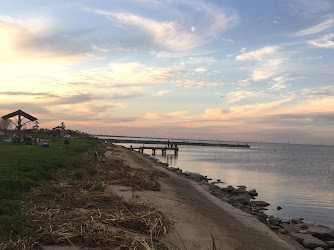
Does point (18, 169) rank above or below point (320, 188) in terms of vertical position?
above

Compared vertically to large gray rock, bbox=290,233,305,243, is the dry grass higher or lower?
higher

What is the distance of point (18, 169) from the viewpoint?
48.8 ft

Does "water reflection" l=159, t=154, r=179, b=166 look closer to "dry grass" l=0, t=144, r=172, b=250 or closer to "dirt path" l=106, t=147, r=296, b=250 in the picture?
"dirt path" l=106, t=147, r=296, b=250

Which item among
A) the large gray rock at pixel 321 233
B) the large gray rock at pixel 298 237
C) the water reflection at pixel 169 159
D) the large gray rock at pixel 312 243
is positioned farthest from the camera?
the water reflection at pixel 169 159

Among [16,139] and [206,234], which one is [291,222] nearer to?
[206,234]

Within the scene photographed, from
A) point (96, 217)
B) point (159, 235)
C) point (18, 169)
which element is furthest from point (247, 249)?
point (18, 169)

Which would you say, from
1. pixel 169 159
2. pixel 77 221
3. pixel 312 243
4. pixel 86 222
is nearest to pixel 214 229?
pixel 312 243

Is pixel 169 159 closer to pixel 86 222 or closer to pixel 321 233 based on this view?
pixel 321 233

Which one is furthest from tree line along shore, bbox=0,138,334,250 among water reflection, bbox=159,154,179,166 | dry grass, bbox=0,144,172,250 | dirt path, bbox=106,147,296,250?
water reflection, bbox=159,154,179,166

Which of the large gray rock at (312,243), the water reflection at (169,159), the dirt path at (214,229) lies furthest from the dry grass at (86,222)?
the water reflection at (169,159)

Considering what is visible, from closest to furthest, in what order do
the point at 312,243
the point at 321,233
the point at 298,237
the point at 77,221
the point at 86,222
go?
the point at 86,222 < the point at 77,221 < the point at 312,243 < the point at 298,237 < the point at 321,233

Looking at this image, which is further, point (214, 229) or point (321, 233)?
point (321, 233)

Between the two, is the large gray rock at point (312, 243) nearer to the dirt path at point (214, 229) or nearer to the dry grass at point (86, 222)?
the dirt path at point (214, 229)

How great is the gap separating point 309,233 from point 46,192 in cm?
1199
